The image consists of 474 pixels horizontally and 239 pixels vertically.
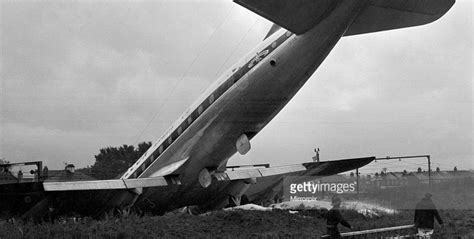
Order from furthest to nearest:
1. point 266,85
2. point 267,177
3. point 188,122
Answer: point 267,177 < point 188,122 < point 266,85

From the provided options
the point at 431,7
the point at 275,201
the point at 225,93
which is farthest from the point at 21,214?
the point at 431,7

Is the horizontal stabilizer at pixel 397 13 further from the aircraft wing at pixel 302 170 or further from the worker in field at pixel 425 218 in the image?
the aircraft wing at pixel 302 170

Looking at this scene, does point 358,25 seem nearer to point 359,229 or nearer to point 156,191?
point 359,229

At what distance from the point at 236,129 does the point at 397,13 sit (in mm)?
5767

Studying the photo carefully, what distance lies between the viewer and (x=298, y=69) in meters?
13.4

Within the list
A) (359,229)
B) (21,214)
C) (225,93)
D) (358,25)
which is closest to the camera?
(359,229)

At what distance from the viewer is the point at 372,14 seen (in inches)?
460

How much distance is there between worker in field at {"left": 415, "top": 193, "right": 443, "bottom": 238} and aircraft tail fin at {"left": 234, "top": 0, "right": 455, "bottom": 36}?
12.8ft

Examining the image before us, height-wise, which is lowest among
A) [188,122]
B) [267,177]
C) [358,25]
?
[267,177]

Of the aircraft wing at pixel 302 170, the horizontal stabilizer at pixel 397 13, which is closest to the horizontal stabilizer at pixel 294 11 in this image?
the horizontal stabilizer at pixel 397 13

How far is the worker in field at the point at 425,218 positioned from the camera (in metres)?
11.3

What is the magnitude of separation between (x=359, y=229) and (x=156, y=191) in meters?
7.48
